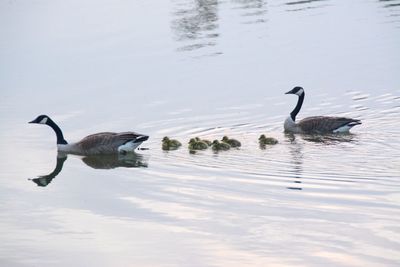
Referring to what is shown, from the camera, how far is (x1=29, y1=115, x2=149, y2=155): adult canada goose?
19188 millimetres

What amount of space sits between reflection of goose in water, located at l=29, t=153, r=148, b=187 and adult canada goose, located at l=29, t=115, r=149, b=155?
12 cm

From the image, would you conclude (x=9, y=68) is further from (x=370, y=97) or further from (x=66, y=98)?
(x=370, y=97)

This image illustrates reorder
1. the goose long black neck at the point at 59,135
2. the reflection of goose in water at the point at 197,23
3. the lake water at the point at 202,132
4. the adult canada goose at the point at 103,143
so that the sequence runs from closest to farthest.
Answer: the lake water at the point at 202,132 < the adult canada goose at the point at 103,143 < the goose long black neck at the point at 59,135 < the reflection of goose in water at the point at 197,23

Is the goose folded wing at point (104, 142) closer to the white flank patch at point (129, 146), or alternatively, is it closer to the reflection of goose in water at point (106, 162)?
the white flank patch at point (129, 146)

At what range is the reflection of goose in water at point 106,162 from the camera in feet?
59.0

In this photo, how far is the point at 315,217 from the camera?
13.7m

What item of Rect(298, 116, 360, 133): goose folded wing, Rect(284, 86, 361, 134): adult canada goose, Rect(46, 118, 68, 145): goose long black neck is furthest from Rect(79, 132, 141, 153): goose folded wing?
Rect(298, 116, 360, 133): goose folded wing

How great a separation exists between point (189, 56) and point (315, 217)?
14.8 metres

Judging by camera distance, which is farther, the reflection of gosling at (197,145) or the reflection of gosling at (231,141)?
the reflection of gosling at (231,141)

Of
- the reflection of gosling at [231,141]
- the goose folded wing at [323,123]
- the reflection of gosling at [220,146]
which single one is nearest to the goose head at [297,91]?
the goose folded wing at [323,123]

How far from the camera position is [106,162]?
19.2 meters

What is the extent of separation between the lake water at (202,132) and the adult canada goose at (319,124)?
0.80 feet

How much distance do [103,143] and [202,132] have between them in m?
2.19

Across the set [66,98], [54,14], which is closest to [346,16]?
[54,14]
